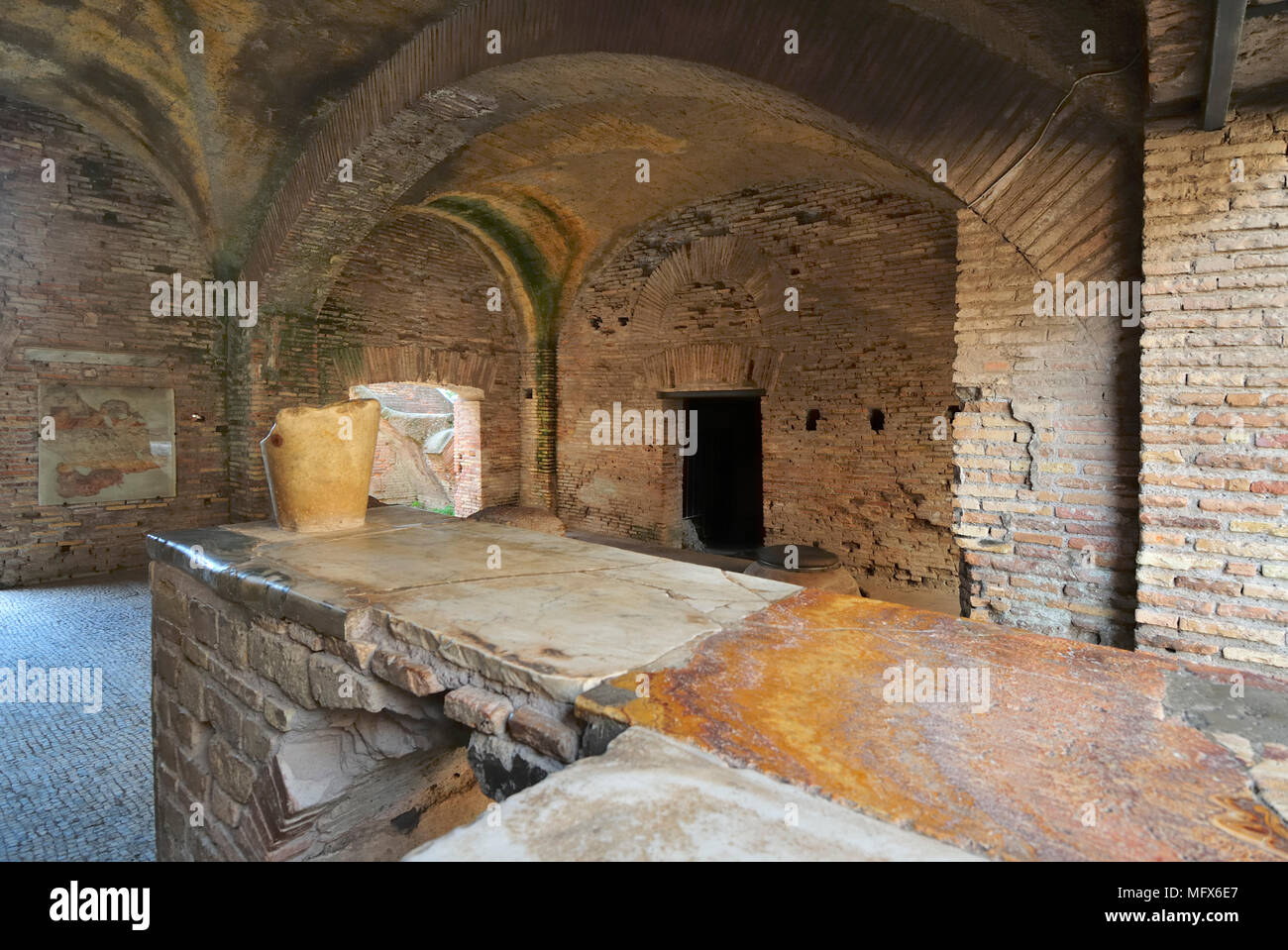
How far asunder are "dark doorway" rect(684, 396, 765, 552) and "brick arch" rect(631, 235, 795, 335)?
173 cm

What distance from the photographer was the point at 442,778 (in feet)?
9.61

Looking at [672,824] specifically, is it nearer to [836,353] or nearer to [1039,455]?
[1039,455]

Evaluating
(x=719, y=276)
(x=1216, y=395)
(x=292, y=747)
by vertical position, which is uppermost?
(x=719, y=276)

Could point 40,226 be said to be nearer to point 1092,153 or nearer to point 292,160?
point 292,160

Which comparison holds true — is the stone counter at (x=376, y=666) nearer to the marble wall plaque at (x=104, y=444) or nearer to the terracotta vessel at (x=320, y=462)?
the terracotta vessel at (x=320, y=462)

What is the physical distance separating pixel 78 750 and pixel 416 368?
6.20 meters

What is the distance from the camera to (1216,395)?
110 inches

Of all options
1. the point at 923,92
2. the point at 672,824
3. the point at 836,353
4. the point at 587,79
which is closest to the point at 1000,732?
the point at 672,824

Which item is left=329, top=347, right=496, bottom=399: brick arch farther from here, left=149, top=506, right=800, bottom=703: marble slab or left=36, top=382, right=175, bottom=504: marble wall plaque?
left=149, top=506, right=800, bottom=703: marble slab

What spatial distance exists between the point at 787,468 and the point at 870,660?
5.86 metres

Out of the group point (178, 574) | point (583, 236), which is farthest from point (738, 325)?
point (178, 574)

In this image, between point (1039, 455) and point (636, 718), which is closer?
point (636, 718)

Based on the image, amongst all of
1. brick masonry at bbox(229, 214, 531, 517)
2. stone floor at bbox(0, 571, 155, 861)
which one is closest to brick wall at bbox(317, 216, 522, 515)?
brick masonry at bbox(229, 214, 531, 517)

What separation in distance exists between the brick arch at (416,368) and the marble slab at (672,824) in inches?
327
